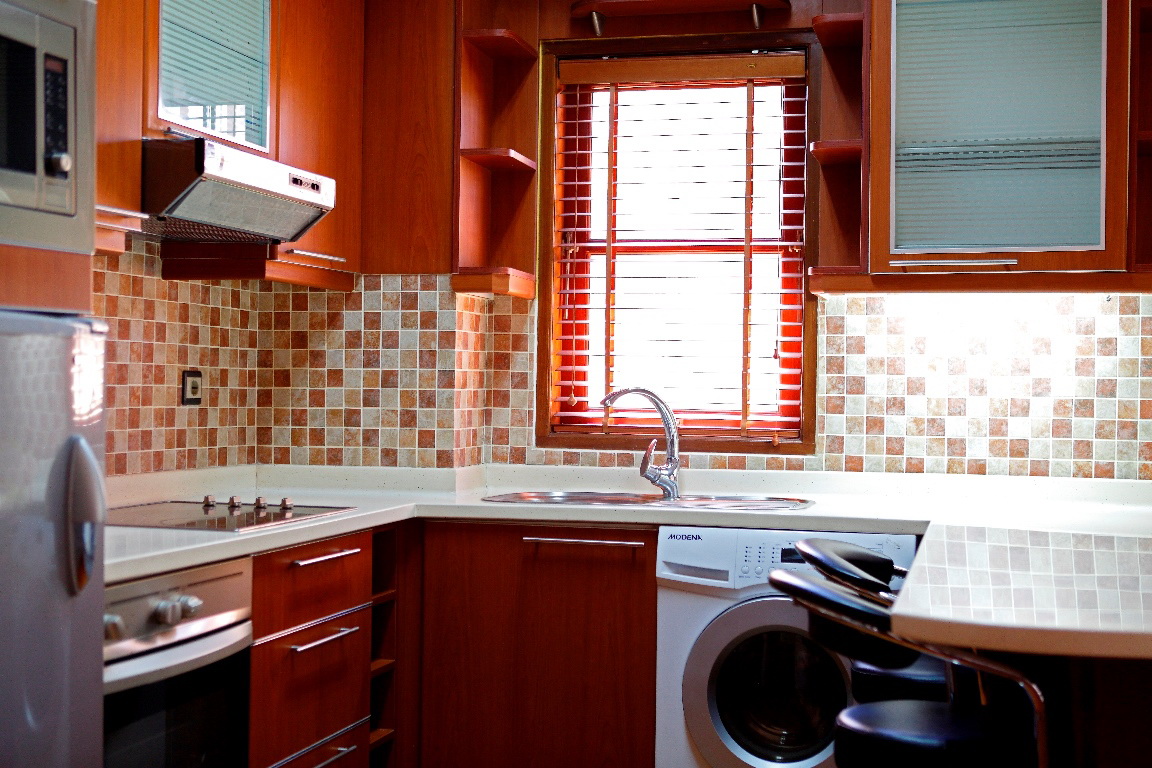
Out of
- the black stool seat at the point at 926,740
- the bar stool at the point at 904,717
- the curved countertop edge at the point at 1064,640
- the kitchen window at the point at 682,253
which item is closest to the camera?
the curved countertop edge at the point at 1064,640

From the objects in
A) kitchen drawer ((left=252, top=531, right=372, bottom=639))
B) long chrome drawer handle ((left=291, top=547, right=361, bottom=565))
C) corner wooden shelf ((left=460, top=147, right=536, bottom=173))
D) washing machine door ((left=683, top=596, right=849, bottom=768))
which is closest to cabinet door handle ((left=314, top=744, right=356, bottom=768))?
kitchen drawer ((left=252, top=531, right=372, bottom=639))

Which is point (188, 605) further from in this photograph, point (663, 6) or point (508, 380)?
point (663, 6)

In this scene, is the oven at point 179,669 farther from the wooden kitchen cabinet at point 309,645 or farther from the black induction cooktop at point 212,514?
the black induction cooktop at point 212,514

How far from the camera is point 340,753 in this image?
2.95 m

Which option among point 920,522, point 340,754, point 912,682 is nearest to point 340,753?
point 340,754

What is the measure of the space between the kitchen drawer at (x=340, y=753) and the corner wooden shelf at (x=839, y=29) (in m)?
2.28

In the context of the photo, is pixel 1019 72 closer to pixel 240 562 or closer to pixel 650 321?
pixel 650 321

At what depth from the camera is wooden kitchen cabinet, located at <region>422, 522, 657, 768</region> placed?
10.6ft

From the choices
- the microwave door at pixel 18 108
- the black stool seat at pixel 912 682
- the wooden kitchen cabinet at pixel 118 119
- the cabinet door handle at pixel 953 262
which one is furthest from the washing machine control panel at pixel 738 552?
the microwave door at pixel 18 108

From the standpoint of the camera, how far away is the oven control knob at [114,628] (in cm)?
207

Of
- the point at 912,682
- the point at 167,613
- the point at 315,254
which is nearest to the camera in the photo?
the point at 167,613

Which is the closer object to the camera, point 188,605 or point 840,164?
point 188,605

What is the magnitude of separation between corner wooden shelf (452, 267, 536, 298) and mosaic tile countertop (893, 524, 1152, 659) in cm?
152

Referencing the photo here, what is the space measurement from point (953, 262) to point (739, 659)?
1.19 meters
